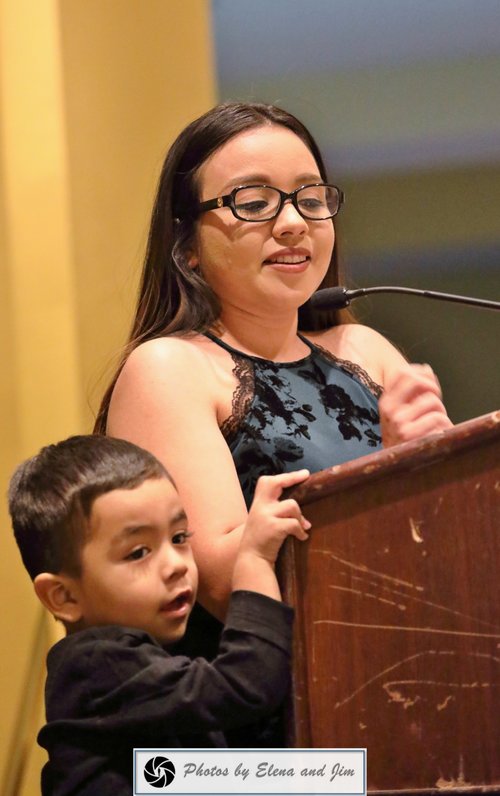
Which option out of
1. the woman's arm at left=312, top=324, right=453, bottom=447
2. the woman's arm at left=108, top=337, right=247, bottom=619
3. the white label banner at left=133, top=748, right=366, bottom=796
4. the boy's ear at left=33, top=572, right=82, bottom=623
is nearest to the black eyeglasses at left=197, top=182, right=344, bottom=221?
the woman's arm at left=108, top=337, right=247, bottom=619

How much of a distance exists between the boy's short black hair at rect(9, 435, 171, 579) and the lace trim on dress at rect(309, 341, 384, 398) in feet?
1.63

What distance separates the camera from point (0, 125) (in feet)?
8.59

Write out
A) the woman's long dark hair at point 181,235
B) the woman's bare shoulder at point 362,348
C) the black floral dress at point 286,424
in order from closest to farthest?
Answer: the black floral dress at point 286,424 < the woman's long dark hair at point 181,235 < the woman's bare shoulder at point 362,348

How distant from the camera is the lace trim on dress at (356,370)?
197cm

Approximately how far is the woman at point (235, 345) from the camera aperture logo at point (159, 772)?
252mm

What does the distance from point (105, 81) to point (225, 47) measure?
0.90 metres

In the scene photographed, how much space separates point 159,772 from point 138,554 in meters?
0.25

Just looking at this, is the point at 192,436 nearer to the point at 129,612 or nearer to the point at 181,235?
the point at 129,612

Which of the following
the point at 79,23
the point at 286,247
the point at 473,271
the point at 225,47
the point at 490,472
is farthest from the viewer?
the point at 473,271

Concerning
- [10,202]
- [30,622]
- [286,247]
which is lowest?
[30,622]

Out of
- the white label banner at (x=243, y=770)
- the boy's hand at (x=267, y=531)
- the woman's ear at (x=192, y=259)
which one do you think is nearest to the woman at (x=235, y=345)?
the woman's ear at (x=192, y=259)

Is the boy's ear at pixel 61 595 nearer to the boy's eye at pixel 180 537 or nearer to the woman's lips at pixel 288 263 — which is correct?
the boy's eye at pixel 180 537

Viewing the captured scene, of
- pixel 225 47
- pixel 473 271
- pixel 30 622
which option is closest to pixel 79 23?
pixel 225 47

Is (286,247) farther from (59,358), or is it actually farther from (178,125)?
(178,125)
